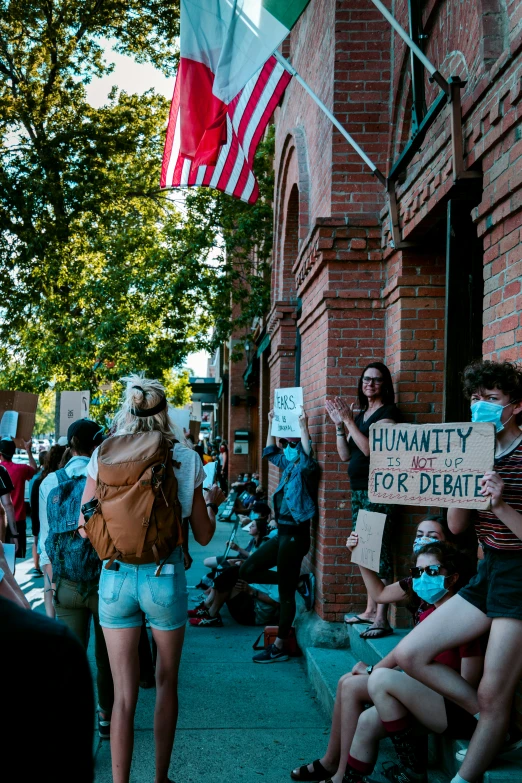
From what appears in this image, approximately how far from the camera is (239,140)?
739 cm

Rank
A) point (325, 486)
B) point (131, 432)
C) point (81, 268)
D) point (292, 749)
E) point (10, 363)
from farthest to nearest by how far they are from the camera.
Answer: point (10, 363) → point (81, 268) → point (325, 486) → point (292, 749) → point (131, 432)

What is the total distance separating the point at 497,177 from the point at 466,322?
1327 mm

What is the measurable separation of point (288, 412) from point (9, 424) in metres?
3.80

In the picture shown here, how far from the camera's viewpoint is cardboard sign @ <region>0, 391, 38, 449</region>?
9.22 m

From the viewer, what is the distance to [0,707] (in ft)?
3.04

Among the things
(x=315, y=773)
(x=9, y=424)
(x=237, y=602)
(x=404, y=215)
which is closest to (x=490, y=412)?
(x=315, y=773)

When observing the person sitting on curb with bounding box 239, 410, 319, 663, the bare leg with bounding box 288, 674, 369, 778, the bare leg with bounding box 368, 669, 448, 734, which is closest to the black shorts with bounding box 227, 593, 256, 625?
the person sitting on curb with bounding box 239, 410, 319, 663

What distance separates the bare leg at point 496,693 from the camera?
9.84ft

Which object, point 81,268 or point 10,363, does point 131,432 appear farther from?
point 10,363

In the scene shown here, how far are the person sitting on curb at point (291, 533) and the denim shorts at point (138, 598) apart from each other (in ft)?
10.8

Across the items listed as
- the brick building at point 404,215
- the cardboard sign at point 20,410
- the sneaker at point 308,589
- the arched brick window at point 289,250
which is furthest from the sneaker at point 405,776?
the arched brick window at point 289,250

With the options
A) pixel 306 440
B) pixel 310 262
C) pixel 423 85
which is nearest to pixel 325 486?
pixel 306 440

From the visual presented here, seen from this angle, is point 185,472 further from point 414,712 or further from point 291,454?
point 291,454

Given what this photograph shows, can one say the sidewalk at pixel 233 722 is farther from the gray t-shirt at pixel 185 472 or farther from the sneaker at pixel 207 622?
the gray t-shirt at pixel 185 472
